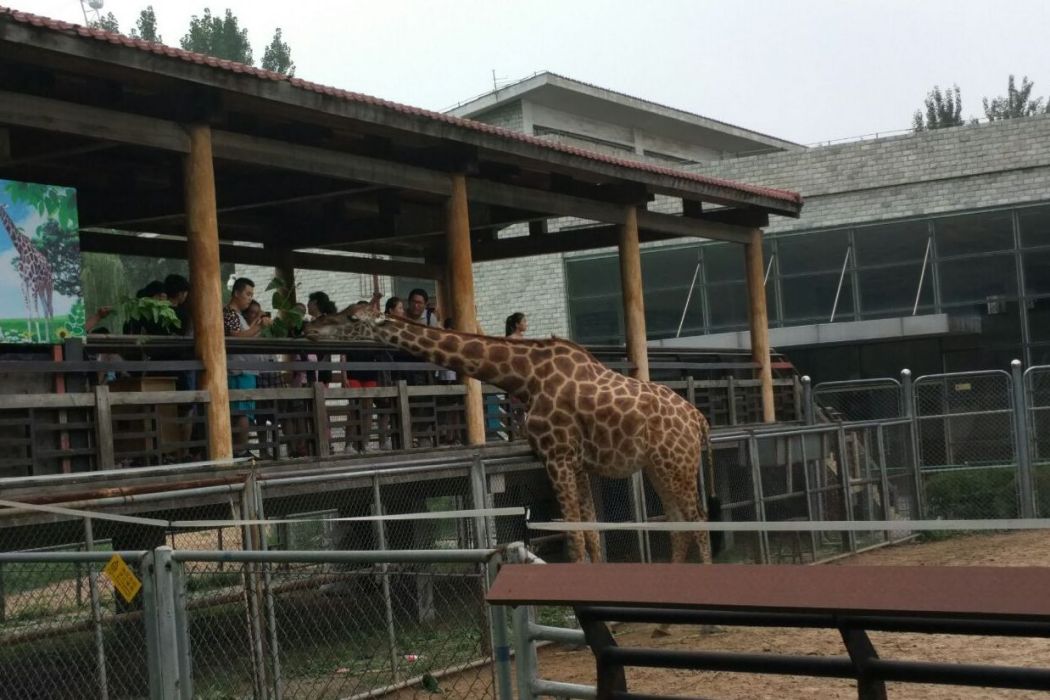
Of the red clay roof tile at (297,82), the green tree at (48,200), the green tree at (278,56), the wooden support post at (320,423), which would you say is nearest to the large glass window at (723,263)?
the red clay roof tile at (297,82)

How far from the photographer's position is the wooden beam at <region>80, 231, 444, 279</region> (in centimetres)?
1831

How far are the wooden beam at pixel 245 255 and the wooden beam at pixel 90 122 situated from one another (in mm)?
4384

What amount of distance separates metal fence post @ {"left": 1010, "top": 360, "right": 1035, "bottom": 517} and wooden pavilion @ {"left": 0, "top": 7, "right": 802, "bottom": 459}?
11.9ft

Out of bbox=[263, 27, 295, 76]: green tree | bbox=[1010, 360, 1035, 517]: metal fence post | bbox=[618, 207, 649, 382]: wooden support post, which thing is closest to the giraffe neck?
bbox=[618, 207, 649, 382]: wooden support post

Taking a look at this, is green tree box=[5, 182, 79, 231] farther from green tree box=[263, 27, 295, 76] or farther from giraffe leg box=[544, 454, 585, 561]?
green tree box=[263, 27, 295, 76]

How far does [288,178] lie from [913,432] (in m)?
9.81

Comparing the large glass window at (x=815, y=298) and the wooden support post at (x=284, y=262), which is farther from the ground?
the wooden support post at (x=284, y=262)

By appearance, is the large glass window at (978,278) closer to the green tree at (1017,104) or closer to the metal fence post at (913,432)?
the metal fence post at (913,432)

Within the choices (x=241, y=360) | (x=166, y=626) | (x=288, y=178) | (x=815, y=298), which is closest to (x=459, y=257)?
(x=288, y=178)

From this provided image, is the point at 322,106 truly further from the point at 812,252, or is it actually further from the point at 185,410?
the point at 812,252

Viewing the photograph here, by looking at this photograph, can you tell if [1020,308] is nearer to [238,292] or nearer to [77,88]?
[238,292]

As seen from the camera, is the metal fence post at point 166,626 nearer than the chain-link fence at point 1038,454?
Yes

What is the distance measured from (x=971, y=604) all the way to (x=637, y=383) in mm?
10433

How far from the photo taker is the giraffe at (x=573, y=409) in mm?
13336
